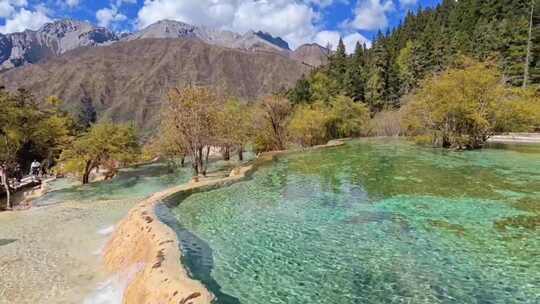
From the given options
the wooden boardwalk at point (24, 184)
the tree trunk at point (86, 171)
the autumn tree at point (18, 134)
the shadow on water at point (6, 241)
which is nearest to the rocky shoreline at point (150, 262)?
the shadow on water at point (6, 241)

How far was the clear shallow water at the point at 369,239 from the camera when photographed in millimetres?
7074

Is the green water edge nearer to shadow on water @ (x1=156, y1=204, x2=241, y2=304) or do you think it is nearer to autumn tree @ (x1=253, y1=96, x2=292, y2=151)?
autumn tree @ (x1=253, y1=96, x2=292, y2=151)

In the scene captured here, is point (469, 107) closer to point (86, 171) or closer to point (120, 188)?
point (120, 188)

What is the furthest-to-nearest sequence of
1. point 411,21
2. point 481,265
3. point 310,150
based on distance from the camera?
point 411,21, point 310,150, point 481,265

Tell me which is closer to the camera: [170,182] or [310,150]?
[170,182]

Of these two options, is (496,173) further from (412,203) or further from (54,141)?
(54,141)

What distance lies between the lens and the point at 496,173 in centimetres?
1864

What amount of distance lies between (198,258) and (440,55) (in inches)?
2325

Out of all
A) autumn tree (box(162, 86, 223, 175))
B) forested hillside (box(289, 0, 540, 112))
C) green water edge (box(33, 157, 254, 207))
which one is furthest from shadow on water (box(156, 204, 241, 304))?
forested hillside (box(289, 0, 540, 112))

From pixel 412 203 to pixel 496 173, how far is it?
8078 mm

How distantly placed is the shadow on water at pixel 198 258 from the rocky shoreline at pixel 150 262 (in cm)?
24

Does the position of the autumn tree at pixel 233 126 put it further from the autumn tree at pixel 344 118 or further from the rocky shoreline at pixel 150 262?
the autumn tree at pixel 344 118

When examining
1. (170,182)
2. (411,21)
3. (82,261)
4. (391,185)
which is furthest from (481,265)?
(411,21)

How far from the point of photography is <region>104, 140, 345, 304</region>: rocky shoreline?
6633mm
